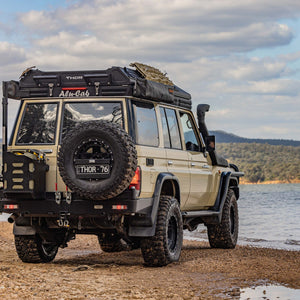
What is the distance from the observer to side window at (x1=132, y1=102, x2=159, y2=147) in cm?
901

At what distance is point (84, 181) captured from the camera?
8406 millimetres

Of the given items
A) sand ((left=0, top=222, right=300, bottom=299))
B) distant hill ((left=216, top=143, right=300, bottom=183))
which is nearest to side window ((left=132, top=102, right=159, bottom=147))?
sand ((left=0, top=222, right=300, bottom=299))

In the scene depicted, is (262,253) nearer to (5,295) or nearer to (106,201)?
(106,201)

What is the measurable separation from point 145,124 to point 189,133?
190 cm

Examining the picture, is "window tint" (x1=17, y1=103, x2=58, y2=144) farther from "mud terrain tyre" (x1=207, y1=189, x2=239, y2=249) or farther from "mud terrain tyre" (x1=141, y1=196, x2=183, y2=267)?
"mud terrain tyre" (x1=207, y1=189, x2=239, y2=249)

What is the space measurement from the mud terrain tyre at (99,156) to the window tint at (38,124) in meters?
0.75

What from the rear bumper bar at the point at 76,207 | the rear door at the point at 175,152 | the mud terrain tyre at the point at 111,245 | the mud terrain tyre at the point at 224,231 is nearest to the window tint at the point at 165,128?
the rear door at the point at 175,152

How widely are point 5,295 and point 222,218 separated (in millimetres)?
5918

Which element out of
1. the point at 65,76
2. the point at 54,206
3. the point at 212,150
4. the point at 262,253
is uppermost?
the point at 65,76

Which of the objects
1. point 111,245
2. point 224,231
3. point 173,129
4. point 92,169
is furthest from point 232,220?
point 92,169

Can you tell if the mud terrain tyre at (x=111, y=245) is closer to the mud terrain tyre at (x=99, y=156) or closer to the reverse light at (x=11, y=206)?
the reverse light at (x=11, y=206)

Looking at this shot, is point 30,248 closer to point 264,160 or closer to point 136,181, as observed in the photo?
point 136,181

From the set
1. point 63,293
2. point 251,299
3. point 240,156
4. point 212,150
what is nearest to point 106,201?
point 63,293

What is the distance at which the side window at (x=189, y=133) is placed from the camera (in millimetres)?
10791
